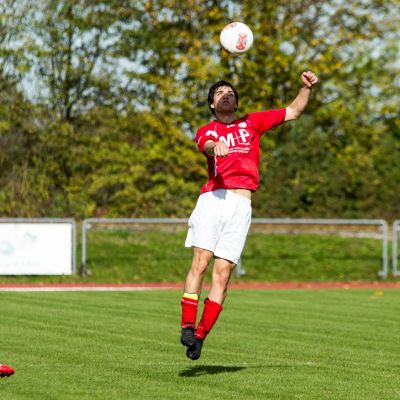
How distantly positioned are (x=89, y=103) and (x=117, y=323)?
2302 cm

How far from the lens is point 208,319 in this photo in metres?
8.93

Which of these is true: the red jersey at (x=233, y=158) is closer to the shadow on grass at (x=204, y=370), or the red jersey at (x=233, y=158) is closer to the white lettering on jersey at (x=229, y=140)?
the white lettering on jersey at (x=229, y=140)

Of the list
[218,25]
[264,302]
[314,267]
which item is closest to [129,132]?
[218,25]

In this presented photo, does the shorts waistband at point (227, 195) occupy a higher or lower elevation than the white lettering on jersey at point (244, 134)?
lower

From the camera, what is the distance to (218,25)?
37531mm

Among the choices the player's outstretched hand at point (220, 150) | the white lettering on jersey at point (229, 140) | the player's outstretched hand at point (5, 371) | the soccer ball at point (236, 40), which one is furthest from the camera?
the soccer ball at point (236, 40)

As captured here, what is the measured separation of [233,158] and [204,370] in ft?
5.61

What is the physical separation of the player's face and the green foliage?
22882 mm

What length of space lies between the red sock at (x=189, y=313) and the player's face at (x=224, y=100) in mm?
1586

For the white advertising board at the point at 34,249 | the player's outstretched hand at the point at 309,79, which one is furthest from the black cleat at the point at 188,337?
the white advertising board at the point at 34,249

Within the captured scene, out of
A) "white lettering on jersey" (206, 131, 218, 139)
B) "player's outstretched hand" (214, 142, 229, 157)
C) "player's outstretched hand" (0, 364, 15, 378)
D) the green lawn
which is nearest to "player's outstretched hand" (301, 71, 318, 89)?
"white lettering on jersey" (206, 131, 218, 139)

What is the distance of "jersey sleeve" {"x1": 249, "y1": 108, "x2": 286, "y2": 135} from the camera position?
9398 millimetres

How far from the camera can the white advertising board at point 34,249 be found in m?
24.8

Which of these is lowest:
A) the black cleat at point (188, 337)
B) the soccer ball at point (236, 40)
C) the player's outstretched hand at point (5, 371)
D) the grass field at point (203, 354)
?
the grass field at point (203, 354)
